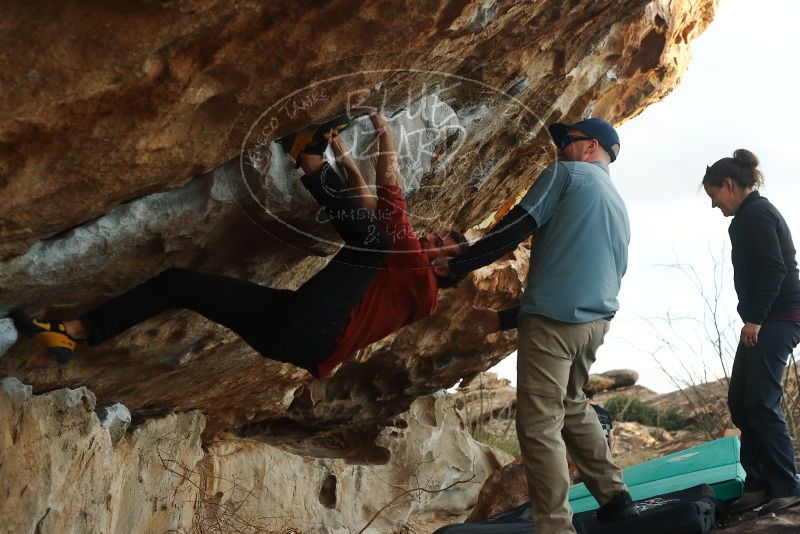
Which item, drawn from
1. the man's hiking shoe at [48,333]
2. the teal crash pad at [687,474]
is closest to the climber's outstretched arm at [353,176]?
the man's hiking shoe at [48,333]

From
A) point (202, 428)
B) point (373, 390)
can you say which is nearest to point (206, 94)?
point (202, 428)

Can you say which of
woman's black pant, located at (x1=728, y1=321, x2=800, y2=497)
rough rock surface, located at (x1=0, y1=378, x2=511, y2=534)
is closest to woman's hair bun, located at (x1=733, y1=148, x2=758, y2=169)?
woman's black pant, located at (x1=728, y1=321, x2=800, y2=497)

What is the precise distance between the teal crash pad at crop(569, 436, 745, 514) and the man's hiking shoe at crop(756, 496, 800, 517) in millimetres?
448

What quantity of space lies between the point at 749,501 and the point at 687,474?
3.18 ft

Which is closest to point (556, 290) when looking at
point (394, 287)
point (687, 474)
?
point (394, 287)

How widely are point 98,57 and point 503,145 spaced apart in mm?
3097

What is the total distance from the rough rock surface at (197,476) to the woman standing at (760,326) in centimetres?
208

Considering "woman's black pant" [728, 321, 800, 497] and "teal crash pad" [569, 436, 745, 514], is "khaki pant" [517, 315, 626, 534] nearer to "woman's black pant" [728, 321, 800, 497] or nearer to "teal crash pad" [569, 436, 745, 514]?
"woman's black pant" [728, 321, 800, 497]

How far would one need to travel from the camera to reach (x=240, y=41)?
3.24m

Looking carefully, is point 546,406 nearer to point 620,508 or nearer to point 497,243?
point 497,243

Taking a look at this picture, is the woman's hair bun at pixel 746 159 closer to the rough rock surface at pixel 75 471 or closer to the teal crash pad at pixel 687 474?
the teal crash pad at pixel 687 474

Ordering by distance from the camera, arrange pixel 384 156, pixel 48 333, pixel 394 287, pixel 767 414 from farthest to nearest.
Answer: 1. pixel 767 414
2. pixel 384 156
3. pixel 394 287
4. pixel 48 333

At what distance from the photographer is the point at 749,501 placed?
5004 mm

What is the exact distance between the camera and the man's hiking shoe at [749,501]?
4.96 meters
